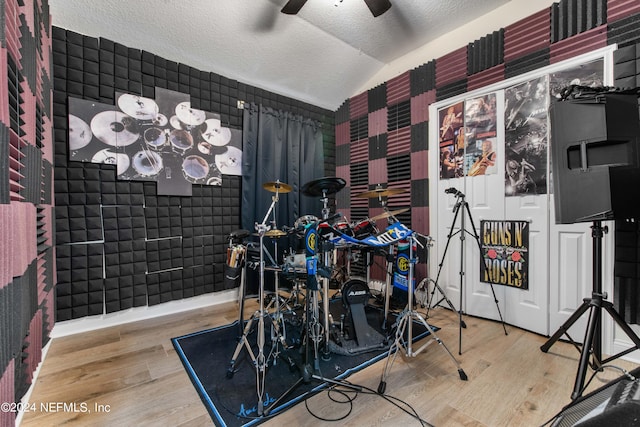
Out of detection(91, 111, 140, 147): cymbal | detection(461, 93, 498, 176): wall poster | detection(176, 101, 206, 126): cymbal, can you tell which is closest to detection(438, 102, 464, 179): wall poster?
detection(461, 93, 498, 176): wall poster

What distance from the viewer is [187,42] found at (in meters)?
2.77

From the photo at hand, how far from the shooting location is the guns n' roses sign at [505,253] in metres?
2.44

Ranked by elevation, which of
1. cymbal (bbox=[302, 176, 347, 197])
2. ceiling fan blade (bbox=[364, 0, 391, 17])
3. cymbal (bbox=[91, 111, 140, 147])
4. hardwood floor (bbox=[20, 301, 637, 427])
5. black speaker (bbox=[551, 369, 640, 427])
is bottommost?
hardwood floor (bbox=[20, 301, 637, 427])

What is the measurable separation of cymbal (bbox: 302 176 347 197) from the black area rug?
1.19 m

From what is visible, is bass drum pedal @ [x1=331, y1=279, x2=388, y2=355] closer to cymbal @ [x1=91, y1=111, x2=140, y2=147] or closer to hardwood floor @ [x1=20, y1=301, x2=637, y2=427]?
hardwood floor @ [x1=20, y1=301, x2=637, y2=427]

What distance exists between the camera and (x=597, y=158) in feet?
4.97

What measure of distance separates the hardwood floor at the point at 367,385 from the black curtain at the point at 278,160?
1.81 m

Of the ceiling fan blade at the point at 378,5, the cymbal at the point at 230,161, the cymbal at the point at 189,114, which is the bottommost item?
the cymbal at the point at 230,161

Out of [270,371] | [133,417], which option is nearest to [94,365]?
[133,417]

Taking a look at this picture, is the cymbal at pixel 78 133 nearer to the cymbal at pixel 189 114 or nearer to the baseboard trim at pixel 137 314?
the cymbal at pixel 189 114

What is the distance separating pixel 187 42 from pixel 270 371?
326 centimetres

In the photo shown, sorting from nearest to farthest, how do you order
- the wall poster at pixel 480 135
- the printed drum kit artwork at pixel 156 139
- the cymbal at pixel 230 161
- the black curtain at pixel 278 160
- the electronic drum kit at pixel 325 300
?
the electronic drum kit at pixel 325 300
the printed drum kit artwork at pixel 156 139
the wall poster at pixel 480 135
the cymbal at pixel 230 161
the black curtain at pixel 278 160

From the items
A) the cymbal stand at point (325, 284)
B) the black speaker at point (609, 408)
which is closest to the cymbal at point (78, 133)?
the cymbal stand at point (325, 284)

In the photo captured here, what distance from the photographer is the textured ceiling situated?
2408 millimetres
